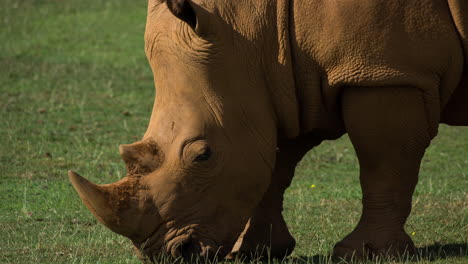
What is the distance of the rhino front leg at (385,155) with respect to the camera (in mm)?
7023

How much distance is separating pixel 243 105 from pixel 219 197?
2.09ft

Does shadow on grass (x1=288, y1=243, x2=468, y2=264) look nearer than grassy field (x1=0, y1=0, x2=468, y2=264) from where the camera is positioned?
Yes

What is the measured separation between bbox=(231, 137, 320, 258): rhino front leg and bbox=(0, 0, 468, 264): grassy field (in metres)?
0.24

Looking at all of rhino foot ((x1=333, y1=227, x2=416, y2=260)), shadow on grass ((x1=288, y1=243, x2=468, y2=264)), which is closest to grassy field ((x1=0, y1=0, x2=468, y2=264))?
shadow on grass ((x1=288, y1=243, x2=468, y2=264))

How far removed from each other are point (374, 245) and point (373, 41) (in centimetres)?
146

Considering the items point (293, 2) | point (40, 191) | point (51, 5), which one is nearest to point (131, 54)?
point (51, 5)

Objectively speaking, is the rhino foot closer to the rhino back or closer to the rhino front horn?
the rhino back

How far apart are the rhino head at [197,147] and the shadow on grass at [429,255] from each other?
2.49ft

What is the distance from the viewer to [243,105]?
6.98 metres

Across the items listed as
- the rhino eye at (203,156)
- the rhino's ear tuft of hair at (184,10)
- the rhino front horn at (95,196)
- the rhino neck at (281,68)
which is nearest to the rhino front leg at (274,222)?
the rhino neck at (281,68)

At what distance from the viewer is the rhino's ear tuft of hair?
6.59 meters

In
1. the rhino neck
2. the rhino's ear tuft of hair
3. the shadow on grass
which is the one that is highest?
the rhino's ear tuft of hair

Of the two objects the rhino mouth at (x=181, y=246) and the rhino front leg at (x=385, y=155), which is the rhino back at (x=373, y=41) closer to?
the rhino front leg at (x=385, y=155)

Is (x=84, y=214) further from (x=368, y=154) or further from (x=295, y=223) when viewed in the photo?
(x=368, y=154)
